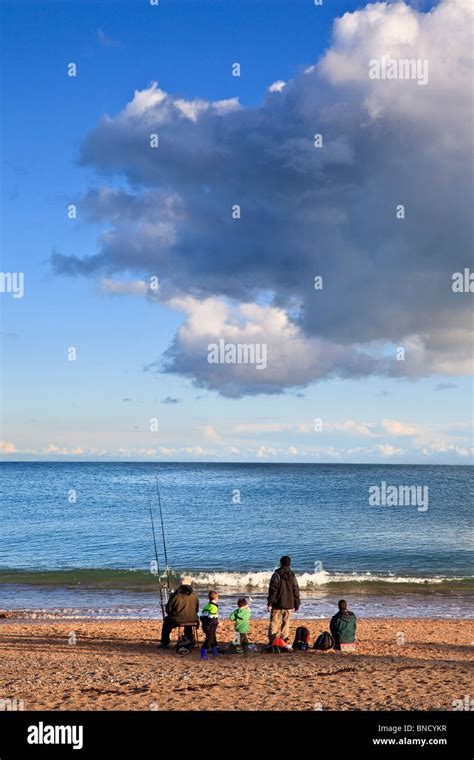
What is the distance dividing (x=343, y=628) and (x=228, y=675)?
14.4 ft

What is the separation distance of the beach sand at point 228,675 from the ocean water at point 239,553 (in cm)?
613

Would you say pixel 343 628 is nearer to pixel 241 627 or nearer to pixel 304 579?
pixel 241 627

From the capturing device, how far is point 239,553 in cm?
4256

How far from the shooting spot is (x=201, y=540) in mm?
49281

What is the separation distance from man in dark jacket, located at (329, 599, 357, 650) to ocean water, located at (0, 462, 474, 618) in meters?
7.65

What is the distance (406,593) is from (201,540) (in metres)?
22.7

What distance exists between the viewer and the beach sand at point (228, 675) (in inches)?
431

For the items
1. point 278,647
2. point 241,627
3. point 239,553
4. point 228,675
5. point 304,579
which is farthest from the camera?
point 239,553

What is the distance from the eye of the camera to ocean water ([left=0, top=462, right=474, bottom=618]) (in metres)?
27.2

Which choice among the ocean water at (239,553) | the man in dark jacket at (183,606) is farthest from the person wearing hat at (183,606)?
the ocean water at (239,553)

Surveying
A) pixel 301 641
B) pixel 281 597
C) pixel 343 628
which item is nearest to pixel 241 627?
pixel 281 597

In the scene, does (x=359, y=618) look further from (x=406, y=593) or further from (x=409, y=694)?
(x=409, y=694)

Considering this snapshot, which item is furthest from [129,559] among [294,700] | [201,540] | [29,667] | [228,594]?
[294,700]

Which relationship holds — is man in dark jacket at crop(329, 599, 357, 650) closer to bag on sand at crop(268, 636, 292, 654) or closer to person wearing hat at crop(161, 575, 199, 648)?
bag on sand at crop(268, 636, 292, 654)
